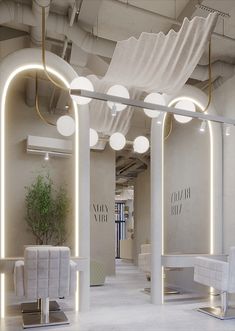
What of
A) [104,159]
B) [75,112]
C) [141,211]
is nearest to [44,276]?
[75,112]

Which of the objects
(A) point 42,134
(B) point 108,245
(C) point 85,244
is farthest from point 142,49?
(B) point 108,245

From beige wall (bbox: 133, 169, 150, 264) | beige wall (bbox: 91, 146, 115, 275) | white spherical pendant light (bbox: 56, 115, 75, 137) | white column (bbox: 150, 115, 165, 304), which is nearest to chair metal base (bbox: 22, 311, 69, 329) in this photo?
white column (bbox: 150, 115, 165, 304)

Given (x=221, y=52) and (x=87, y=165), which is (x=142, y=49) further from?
(x=221, y=52)

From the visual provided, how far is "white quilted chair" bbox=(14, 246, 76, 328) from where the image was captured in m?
4.30

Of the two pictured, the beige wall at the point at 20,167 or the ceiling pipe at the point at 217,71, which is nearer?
the ceiling pipe at the point at 217,71

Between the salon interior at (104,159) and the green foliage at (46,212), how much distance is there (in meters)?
→ 0.03

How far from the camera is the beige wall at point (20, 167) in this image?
740 centimetres

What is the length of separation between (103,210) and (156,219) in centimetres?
375

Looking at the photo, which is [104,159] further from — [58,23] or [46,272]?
[46,272]

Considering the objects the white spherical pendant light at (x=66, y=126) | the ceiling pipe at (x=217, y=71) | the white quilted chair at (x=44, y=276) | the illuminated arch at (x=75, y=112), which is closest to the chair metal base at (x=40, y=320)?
the white quilted chair at (x=44, y=276)

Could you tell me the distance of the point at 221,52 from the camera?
6.11m

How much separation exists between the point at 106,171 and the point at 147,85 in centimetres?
486

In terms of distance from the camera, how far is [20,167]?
7605mm

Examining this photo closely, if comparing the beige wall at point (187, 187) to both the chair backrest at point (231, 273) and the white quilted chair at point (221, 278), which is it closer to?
the white quilted chair at point (221, 278)
